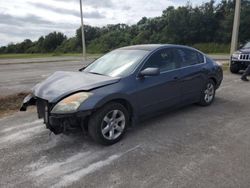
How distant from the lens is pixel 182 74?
5.15 m

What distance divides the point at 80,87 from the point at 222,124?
9.14ft

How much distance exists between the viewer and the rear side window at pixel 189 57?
5.36 meters

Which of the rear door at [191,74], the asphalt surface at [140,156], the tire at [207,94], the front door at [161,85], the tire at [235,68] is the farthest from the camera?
the tire at [235,68]

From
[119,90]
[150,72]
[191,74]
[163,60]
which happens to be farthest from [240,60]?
[119,90]

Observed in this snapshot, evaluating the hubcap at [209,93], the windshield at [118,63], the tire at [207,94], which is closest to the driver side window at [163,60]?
the windshield at [118,63]

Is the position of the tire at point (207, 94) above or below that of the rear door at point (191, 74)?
below

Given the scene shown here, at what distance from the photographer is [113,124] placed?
4.01m

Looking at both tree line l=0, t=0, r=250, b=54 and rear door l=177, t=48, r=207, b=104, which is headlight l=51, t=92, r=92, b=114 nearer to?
rear door l=177, t=48, r=207, b=104

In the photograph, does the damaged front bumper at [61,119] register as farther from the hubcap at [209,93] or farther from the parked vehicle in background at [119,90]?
the hubcap at [209,93]

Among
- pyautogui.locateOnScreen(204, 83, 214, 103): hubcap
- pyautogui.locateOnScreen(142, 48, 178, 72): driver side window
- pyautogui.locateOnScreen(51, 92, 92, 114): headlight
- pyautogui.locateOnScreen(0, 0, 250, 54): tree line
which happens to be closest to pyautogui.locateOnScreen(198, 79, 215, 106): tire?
pyautogui.locateOnScreen(204, 83, 214, 103): hubcap

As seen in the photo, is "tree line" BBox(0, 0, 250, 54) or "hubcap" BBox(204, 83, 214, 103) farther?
"tree line" BBox(0, 0, 250, 54)

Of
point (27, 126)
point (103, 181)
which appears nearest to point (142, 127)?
point (103, 181)

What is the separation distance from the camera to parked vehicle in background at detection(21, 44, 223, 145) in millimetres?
3672

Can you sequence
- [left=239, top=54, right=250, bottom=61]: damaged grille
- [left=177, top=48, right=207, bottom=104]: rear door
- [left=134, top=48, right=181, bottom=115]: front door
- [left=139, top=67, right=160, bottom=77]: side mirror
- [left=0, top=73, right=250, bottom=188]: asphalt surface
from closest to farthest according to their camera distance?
[left=0, top=73, right=250, bottom=188]: asphalt surface → [left=139, top=67, right=160, bottom=77]: side mirror → [left=134, top=48, right=181, bottom=115]: front door → [left=177, top=48, right=207, bottom=104]: rear door → [left=239, top=54, right=250, bottom=61]: damaged grille
